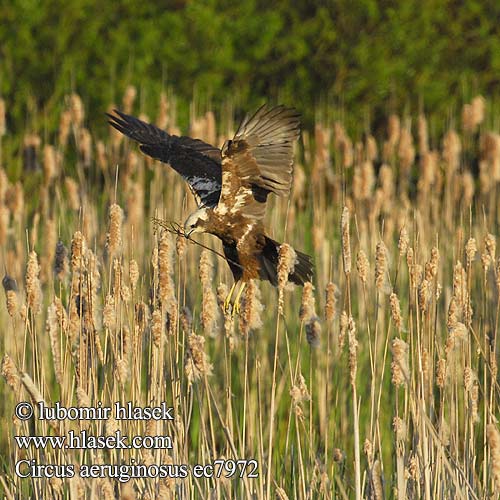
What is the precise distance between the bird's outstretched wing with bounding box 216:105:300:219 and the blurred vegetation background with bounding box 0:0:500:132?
3824 millimetres

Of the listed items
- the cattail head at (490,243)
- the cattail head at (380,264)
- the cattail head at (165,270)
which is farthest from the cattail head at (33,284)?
the cattail head at (490,243)

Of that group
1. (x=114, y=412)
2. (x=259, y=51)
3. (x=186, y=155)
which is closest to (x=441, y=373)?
(x=114, y=412)

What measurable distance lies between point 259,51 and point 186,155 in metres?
4.26

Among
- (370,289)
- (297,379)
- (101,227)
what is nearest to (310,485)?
(297,379)

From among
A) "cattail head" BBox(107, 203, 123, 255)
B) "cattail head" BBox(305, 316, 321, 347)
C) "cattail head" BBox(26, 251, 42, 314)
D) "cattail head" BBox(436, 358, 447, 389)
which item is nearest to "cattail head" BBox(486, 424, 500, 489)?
"cattail head" BBox(436, 358, 447, 389)

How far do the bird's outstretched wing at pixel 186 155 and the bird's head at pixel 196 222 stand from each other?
0.54ft

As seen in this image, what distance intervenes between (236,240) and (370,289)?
502mm

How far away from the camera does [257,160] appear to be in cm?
408

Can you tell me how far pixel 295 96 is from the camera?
879 centimetres

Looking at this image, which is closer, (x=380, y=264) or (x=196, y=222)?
(x=380, y=264)

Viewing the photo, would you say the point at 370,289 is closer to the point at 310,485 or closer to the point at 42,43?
the point at 310,485

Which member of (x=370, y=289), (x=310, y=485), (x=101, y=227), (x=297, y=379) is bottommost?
(x=310, y=485)

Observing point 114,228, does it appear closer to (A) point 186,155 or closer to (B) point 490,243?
(B) point 490,243

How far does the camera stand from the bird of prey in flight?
3.95 m
